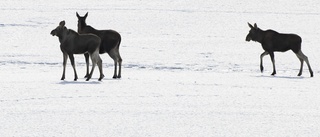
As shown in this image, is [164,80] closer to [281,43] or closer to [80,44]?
[80,44]

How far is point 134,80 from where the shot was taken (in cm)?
1430

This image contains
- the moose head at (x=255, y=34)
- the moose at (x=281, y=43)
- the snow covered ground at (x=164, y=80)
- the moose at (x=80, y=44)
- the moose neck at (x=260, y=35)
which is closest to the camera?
the snow covered ground at (x=164, y=80)

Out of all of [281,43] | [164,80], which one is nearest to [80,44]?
[164,80]

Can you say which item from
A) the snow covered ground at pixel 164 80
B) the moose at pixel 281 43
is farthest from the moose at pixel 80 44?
the moose at pixel 281 43

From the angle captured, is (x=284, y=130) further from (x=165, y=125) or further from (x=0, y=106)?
(x=0, y=106)

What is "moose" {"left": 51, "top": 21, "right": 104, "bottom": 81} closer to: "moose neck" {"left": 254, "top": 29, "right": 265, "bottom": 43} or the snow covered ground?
the snow covered ground

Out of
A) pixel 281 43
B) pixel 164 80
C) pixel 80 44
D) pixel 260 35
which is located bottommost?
pixel 164 80

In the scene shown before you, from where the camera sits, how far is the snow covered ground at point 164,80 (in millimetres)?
8367

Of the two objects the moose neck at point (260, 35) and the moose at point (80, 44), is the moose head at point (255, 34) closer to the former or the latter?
the moose neck at point (260, 35)

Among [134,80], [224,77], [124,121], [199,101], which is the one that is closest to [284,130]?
[124,121]

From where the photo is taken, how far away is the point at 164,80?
1452cm

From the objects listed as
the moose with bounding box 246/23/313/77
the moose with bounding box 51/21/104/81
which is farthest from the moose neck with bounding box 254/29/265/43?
the moose with bounding box 51/21/104/81

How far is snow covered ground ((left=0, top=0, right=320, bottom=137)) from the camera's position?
27.5 feet

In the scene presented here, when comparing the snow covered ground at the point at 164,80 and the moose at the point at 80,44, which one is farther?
the moose at the point at 80,44
